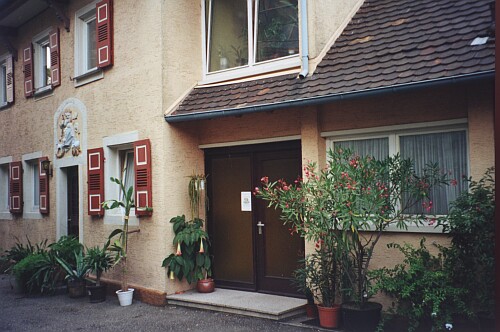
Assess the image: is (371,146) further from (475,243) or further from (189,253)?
(189,253)

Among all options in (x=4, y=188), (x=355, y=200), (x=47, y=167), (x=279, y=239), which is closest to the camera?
(x=355, y=200)

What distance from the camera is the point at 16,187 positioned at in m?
13.9

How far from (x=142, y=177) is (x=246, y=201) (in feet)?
5.96

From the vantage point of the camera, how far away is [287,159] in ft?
28.1

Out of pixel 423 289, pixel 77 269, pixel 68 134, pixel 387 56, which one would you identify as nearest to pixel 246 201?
pixel 387 56

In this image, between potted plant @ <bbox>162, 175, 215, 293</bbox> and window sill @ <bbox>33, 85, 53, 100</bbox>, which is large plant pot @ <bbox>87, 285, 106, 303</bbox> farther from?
window sill @ <bbox>33, 85, 53, 100</bbox>

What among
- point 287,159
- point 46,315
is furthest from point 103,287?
point 287,159

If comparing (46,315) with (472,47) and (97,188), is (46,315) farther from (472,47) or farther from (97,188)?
(472,47)

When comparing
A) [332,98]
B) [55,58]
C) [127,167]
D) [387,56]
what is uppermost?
[55,58]

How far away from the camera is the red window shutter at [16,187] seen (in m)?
Answer: 13.7

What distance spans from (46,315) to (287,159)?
4.43m

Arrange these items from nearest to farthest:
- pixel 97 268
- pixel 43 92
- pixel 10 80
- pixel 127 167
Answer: pixel 97 268, pixel 127 167, pixel 43 92, pixel 10 80

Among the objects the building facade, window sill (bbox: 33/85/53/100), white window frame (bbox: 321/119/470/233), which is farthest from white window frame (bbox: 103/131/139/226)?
white window frame (bbox: 321/119/470/233)

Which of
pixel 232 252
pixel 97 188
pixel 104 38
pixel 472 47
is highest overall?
pixel 104 38
